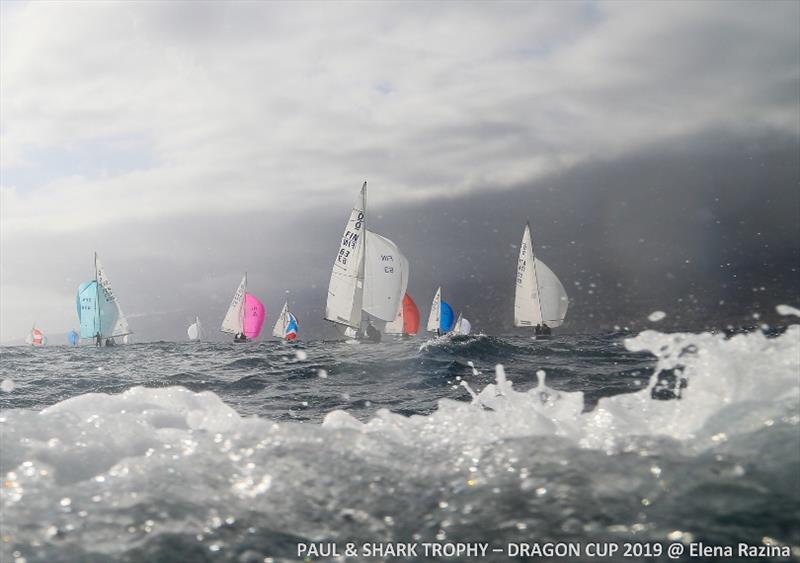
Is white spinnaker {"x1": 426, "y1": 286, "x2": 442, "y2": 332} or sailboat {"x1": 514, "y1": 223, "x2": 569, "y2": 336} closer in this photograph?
sailboat {"x1": 514, "y1": 223, "x2": 569, "y2": 336}

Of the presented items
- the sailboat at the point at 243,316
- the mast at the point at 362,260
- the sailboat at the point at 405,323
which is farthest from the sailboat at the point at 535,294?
the sailboat at the point at 243,316

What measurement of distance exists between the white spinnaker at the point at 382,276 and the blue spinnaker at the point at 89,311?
2632cm

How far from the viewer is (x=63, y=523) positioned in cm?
300

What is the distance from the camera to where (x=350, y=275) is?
1502 inches

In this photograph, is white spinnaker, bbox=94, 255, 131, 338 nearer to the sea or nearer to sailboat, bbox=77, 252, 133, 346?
sailboat, bbox=77, 252, 133, 346

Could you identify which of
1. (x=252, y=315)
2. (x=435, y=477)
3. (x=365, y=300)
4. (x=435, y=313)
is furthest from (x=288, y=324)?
(x=435, y=477)

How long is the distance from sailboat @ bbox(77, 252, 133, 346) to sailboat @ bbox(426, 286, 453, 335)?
2980cm

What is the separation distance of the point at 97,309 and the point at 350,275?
26.1m

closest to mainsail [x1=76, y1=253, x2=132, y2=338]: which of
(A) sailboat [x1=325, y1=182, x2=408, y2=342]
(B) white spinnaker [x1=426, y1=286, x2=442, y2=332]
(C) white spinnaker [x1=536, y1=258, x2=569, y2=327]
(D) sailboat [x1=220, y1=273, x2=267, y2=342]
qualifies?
(D) sailboat [x1=220, y1=273, x2=267, y2=342]

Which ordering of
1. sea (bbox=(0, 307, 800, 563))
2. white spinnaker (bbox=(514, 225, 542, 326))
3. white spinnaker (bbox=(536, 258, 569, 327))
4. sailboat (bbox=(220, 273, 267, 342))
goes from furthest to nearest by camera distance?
sailboat (bbox=(220, 273, 267, 342)) → white spinnaker (bbox=(536, 258, 569, 327)) → white spinnaker (bbox=(514, 225, 542, 326)) → sea (bbox=(0, 307, 800, 563))

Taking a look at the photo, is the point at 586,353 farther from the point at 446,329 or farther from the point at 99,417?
the point at 446,329

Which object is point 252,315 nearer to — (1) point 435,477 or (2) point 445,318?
(2) point 445,318

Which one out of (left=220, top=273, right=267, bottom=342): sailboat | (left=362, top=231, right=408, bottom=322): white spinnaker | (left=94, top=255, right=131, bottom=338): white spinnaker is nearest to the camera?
(left=362, top=231, right=408, bottom=322): white spinnaker

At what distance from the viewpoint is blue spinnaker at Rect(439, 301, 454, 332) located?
6231 cm
